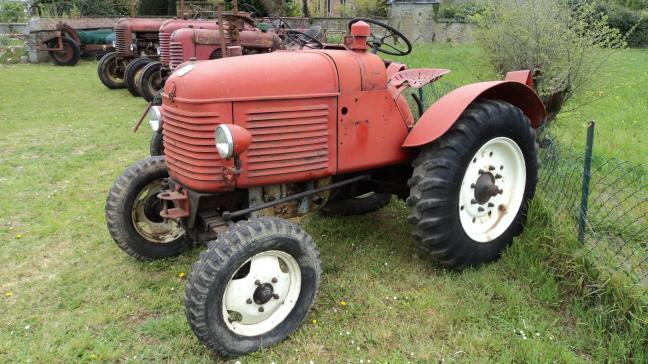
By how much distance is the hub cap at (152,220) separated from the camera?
138 inches

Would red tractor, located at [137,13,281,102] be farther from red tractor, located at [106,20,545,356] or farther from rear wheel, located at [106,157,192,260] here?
red tractor, located at [106,20,545,356]

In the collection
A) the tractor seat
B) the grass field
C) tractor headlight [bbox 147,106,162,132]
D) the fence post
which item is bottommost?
the grass field

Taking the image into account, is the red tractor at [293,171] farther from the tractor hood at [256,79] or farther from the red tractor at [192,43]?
the red tractor at [192,43]

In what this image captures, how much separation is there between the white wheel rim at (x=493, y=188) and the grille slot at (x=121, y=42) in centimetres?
1005

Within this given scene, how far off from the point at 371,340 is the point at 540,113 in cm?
208

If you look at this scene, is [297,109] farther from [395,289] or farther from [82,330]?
[82,330]

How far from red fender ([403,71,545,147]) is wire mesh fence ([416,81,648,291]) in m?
0.60

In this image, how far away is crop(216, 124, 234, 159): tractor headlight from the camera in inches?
96.2

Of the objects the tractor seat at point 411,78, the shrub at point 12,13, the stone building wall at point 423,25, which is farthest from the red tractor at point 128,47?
the shrub at point 12,13

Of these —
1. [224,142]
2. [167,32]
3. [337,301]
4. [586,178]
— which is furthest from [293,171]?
[167,32]

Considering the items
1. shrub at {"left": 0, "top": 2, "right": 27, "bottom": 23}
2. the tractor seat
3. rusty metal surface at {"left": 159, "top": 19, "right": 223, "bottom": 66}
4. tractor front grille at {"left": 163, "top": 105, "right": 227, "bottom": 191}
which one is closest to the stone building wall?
rusty metal surface at {"left": 159, "top": 19, "right": 223, "bottom": 66}

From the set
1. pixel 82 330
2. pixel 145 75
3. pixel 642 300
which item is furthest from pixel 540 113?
pixel 145 75

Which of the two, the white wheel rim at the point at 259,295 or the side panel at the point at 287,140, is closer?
the white wheel rim at the point at 259,295

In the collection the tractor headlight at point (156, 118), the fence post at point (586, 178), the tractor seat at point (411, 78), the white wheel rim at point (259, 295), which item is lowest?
the white wheel rim at point (259, 295)
